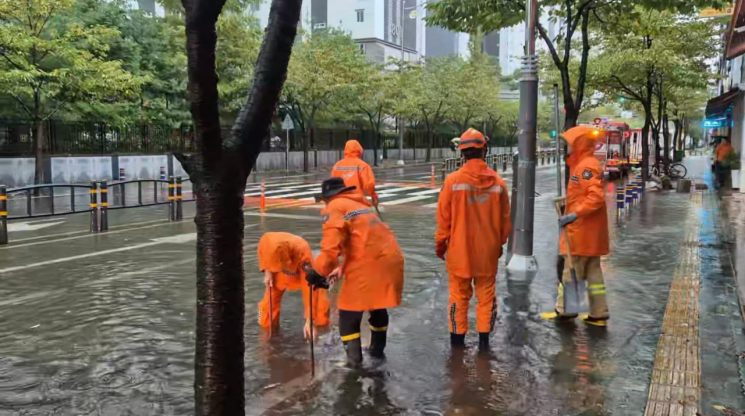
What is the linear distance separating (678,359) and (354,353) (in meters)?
2.63

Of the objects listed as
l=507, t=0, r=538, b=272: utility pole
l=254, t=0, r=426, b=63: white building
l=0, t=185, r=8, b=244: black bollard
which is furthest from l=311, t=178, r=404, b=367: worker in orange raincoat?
l=254, t=0, r=426, b=63: white building

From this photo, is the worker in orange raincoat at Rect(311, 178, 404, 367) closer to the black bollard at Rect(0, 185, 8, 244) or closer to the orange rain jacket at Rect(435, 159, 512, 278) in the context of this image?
the orange rain jacket at Rect(435, 159, 512, 278)

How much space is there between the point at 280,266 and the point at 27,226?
34.0ft

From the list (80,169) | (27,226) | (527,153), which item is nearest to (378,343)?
(527,153)

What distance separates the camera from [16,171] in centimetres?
2594

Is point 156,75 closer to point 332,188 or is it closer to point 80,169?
point 80,169

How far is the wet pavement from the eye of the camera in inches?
186

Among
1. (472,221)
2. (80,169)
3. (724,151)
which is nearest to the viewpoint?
(472,221)

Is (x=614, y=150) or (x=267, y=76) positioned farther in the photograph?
(x=614, y=150)

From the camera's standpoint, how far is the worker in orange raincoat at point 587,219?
6438mm

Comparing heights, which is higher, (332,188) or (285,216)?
(332,188)

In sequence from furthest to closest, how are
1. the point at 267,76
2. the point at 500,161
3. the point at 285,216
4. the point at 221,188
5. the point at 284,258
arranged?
1. the point at 500,161
2. the point at 285,216
3. the point at 284,258
4. the point at 267,76
5. the point at 221,188

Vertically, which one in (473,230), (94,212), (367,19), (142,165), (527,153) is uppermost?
(367,19)

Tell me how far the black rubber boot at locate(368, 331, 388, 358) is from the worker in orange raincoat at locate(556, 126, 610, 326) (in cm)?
210
